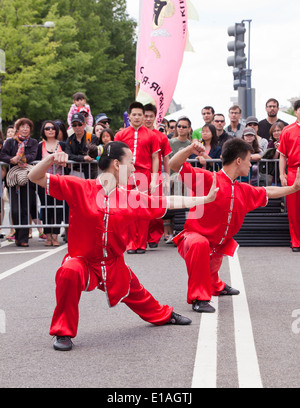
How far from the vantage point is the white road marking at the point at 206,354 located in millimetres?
4297

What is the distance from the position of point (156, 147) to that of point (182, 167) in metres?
4.01

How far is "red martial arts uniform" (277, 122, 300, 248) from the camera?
10.2 m

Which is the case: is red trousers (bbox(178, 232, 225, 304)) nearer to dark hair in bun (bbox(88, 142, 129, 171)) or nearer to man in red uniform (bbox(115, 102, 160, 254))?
dark hair in bun (bbox(88, 142, 129, 171))

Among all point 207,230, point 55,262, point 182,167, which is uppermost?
point 182,167

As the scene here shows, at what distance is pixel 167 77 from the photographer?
36.4 feet

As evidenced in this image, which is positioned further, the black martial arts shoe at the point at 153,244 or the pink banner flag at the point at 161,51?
the pink banner flag at the point at 161,51

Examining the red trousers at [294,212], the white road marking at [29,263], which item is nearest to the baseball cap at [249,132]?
the red trousers at [294,212]

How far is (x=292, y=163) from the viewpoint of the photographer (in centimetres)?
1028

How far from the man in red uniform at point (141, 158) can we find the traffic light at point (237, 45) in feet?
20.3

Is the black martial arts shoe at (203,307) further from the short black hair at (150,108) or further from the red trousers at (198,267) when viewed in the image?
the short black hair at (150,108)

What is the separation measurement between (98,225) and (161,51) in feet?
21.1
